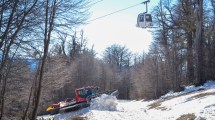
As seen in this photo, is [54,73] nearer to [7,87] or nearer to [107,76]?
[7,87]

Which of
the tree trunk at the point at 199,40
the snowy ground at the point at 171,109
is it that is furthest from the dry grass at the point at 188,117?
the tree trunk at the point at 199,40

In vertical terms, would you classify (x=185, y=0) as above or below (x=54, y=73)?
above

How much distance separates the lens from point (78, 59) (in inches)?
2408

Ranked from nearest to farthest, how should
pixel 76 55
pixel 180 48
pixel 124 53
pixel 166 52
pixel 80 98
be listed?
pixel 80 98
pixel 180 48
pixel 166 52
pixel 76 55
pixel 124 53

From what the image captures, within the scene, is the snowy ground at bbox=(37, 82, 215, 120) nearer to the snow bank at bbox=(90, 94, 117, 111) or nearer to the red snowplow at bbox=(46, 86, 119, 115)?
the snow bank at bbox=(90, 94, 117, 111)

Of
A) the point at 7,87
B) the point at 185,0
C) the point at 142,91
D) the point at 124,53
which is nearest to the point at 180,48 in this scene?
the point at 185,0

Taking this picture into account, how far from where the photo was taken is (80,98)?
1407 inches

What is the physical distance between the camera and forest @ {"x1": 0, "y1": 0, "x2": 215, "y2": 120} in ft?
37.8

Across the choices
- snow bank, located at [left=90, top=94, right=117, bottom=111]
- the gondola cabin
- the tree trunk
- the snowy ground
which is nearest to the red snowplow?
snow bank, located at [left=90, top=94, right=117, bottom=111]

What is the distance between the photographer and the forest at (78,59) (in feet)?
37.8

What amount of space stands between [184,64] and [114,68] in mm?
36007

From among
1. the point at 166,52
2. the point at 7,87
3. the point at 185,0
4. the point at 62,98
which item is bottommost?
the point at 62,98

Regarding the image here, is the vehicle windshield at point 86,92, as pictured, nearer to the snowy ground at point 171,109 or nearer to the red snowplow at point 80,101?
the red snowplow at point 80,101

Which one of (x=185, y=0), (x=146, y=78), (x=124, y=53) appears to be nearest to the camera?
(x=185, y=0)
